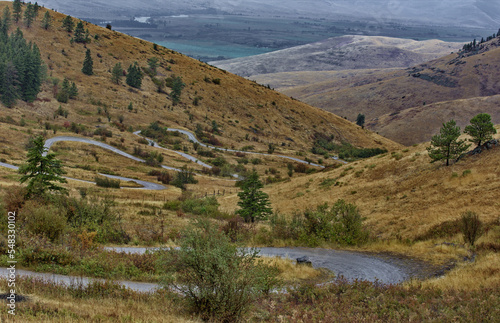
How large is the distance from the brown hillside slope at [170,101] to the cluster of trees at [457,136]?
54.8m

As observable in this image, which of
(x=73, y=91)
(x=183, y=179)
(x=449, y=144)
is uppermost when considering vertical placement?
(x=449, y=144)

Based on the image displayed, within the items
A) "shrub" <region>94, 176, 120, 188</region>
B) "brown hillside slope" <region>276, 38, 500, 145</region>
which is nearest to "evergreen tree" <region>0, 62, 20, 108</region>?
"shrub" <region>94, 176, 120, 188</region>

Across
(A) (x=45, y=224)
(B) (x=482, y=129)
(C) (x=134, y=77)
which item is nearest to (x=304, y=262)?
(A) (x=45, y=224)

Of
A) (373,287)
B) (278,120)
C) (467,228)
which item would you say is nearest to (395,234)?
(467,228)

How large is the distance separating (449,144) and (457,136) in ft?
2.50

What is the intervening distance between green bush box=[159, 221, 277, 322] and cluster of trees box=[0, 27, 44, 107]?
6333cm

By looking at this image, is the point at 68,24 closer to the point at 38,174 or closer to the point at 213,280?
the point at 38,174

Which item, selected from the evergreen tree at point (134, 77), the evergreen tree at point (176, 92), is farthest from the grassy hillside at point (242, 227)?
the evergreen tree at point (176, 92)

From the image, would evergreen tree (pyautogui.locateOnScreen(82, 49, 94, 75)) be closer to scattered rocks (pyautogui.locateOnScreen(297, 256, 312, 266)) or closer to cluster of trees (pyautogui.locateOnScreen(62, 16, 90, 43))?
cluster of trees (pyautogui.locateOnScreen(62, 16, 90, 43))

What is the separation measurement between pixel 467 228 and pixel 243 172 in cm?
4665

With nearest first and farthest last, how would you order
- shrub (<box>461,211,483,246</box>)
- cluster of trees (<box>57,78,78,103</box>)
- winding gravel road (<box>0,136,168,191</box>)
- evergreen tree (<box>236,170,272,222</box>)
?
shrub (<box>461,211,483,246</box>), evergreen tree (<box>236,170,272,222</box>), winding gravel road (<box>0,136,168,191</box>), cluster of trees (<box>57,78,78,103</box>)

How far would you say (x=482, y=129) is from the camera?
81.0 feet

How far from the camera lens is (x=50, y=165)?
18547 millimetres

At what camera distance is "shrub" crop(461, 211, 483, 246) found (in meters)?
14.4
